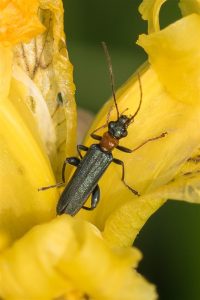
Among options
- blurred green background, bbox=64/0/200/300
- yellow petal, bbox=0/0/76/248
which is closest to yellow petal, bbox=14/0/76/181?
yellow petal, bbox=0/0/76/248

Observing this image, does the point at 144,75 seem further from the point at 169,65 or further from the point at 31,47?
the point at 31,47

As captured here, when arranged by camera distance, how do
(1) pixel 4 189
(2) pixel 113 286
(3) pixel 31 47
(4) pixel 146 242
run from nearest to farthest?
(2) pixel 113 286 < (1) pixel 4 189 < (3) pixel 31 47 < (4) pixel 146 242

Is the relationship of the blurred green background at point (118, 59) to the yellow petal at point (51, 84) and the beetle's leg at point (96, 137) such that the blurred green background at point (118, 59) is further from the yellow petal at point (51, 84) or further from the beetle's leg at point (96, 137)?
the yellow petal at point (51, 84)

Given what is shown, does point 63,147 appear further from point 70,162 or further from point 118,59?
point 118,59

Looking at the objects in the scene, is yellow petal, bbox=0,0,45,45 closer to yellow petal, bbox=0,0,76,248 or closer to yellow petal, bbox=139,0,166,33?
yellow petal, bbox=0,0,76,248

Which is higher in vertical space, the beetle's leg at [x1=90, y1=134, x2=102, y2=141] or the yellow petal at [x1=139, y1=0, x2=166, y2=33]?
Answer: the yellow petal at [x1=139, y1=0, x2=166, y2=33]

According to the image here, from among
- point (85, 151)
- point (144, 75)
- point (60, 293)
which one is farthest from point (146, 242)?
point (60, 293)

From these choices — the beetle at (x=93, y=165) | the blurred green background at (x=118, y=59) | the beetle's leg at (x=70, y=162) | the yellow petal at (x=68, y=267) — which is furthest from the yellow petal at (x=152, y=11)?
the blurred green background at (x=118, y=59)

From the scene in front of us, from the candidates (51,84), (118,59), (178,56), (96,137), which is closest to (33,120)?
(51,84)
